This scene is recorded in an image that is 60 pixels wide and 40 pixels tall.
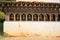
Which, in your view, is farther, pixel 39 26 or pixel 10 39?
pixel 39 26

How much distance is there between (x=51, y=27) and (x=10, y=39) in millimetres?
4274

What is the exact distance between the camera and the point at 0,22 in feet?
73.0

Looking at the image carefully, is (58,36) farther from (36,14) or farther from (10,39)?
(10,39)

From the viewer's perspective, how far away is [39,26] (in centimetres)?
2111

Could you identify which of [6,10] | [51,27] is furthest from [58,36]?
[6,10]

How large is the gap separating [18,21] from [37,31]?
2.02m

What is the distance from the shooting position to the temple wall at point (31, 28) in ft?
68.1

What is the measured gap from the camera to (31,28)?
21.0 meters

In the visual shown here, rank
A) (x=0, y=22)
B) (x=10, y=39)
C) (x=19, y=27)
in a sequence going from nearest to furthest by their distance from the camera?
(x=10, y=39), (x=19, y=27), (x=0, y=22)

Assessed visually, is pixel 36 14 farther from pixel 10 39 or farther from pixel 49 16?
pixel 10 39

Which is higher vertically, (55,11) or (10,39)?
(55,11)

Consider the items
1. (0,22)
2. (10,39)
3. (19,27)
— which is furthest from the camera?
(0,22)

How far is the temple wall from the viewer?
20.8 metres

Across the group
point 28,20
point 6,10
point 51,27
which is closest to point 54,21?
point 51,27
